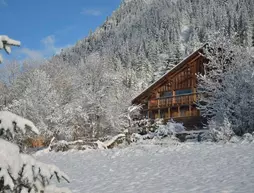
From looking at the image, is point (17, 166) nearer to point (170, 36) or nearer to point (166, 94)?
point (166, 94)

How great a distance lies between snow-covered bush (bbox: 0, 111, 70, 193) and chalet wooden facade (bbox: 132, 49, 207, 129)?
29174 mm

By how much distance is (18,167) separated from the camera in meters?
3.46

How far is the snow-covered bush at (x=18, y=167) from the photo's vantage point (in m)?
3.40

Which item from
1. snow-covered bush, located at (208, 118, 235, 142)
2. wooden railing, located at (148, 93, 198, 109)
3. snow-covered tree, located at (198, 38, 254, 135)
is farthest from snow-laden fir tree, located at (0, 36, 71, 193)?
wooden railing, located at (148, 93, 198, 109)

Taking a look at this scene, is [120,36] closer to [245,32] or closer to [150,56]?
[150,56]

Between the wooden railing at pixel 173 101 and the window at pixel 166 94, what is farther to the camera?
the window at pixel 166 94

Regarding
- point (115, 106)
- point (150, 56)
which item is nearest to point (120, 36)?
point (150, 56)

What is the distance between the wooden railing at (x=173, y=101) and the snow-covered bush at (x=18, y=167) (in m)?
30.0

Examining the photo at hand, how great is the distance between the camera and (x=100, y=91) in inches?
1294

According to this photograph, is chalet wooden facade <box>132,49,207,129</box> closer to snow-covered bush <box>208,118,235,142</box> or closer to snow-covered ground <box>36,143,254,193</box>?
snow-covered bush <box>208,118,235,142</box>

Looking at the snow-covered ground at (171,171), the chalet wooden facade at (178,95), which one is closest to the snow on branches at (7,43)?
the snow-covered ground at (171,171)

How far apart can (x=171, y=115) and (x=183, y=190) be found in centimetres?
2748

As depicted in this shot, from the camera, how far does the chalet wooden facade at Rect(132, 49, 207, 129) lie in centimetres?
3303

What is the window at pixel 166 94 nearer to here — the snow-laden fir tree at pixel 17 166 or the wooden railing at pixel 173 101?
the wooden railing at pixel 173 101
